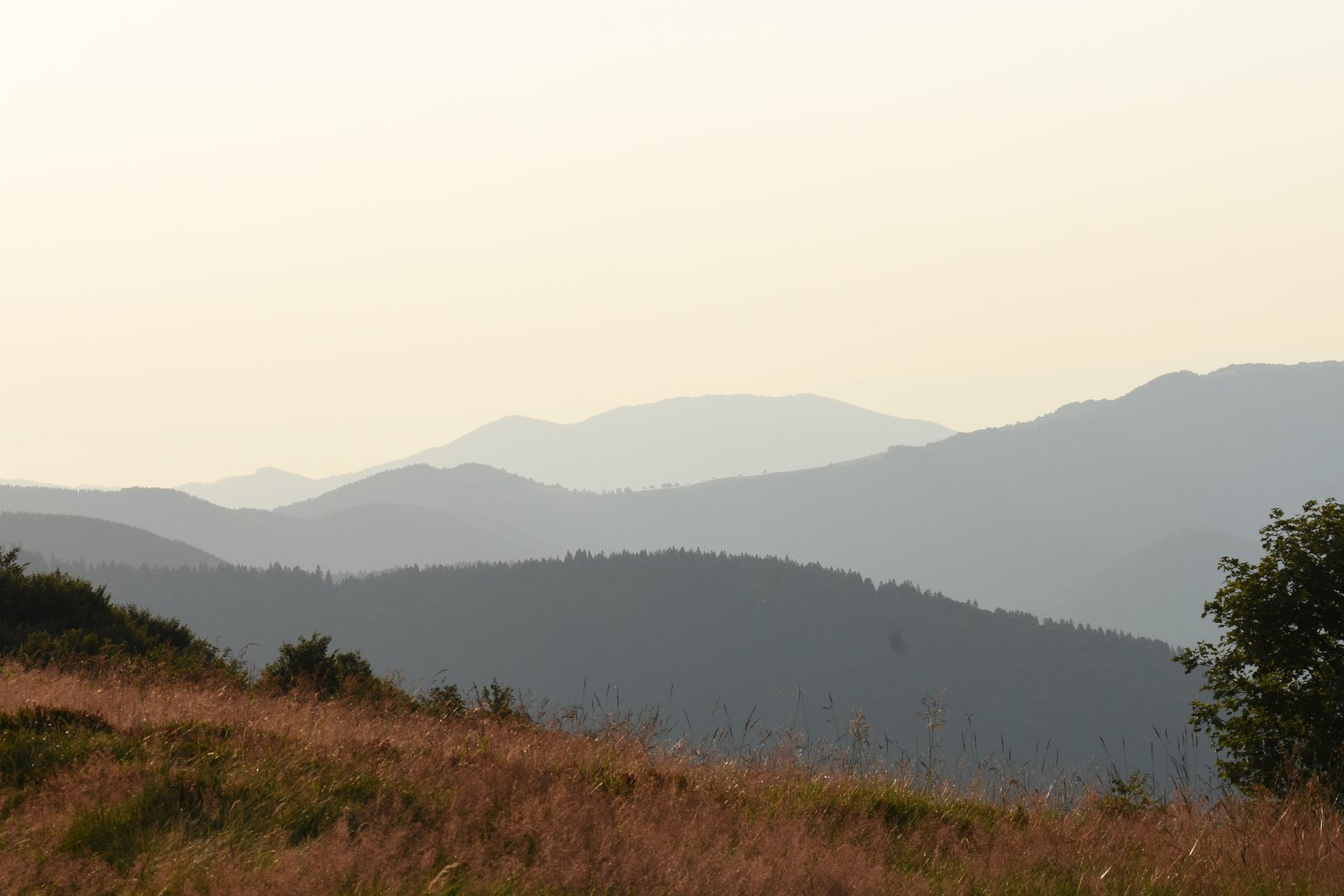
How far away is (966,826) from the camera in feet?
32.6

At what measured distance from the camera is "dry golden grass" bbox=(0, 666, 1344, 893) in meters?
7.41

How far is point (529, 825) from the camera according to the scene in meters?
8.38

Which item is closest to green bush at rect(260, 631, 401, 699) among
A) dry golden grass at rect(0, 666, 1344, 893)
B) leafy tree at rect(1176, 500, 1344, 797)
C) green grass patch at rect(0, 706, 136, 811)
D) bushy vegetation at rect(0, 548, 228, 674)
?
bushy vegetation at rect(0, 548, 228, 674)

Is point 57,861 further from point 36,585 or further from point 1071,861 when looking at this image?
point 36,585

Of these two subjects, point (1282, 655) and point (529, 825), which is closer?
point (529, 825)

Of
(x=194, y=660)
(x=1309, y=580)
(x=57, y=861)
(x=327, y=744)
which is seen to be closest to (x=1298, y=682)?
(x=1309, y=580)

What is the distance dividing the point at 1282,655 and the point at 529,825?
36.4ft

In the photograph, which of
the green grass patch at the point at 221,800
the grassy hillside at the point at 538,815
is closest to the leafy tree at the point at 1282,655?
the grassy hillside at the point at 538,815

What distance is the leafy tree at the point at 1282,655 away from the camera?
553 inches

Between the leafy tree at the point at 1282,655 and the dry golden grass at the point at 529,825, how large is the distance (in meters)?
4.48

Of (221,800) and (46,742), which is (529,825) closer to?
(221,800)

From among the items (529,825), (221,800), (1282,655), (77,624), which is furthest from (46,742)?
(77,624)

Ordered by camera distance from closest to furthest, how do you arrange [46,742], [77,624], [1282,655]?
1. [46,742]
2. [1282,655]
3. [77,624]

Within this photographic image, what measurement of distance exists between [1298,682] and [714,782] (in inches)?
357
